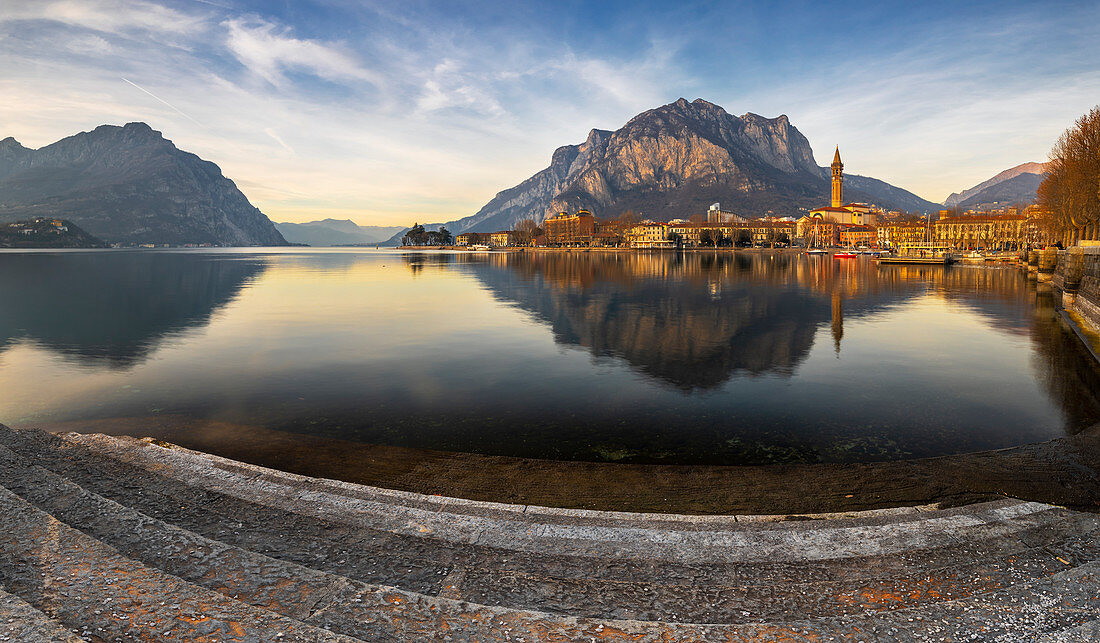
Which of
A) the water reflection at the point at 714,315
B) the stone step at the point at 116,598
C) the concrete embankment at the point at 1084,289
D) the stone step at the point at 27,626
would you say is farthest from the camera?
the concrete embankment at the point at 1084,289

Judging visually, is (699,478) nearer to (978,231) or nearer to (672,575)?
(672,575)

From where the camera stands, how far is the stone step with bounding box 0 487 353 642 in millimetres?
4109

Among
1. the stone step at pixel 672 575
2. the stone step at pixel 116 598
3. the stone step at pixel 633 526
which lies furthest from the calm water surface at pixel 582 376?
the stone step at pixel 116 598

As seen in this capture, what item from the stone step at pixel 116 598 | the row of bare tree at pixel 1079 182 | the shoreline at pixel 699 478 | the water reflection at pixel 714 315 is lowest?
the shoreline at pixel 699 478

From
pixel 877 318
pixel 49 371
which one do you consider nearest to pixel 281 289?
pixel 49 371

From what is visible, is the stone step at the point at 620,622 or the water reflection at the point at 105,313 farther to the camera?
the water reflection at the point at 105,313

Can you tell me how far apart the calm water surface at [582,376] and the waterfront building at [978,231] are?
174369 millimetres

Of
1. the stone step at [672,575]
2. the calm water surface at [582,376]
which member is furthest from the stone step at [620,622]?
the calm water surface at [582,376]

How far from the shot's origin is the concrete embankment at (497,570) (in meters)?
4.31

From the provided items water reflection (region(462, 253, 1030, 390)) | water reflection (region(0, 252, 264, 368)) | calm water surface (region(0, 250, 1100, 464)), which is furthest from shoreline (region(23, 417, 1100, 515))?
water reflection (region(0, 252, 264, 368))

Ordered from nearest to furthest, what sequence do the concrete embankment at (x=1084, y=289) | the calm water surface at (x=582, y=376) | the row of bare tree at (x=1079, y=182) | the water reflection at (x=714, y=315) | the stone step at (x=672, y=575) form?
the stone step at (x=672, y=575) < the calm water surface at (x=582, y=376) < the water reflection at (x=714, y=315) < the concrete embankment at (x=1084, y=289) < the row of bare tree at (x=1079, y=182)

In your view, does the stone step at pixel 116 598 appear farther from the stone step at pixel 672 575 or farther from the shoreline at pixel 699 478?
the shoreline at pixel 699 478

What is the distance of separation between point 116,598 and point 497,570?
3.06 metres

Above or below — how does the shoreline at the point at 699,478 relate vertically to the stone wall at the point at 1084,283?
below
